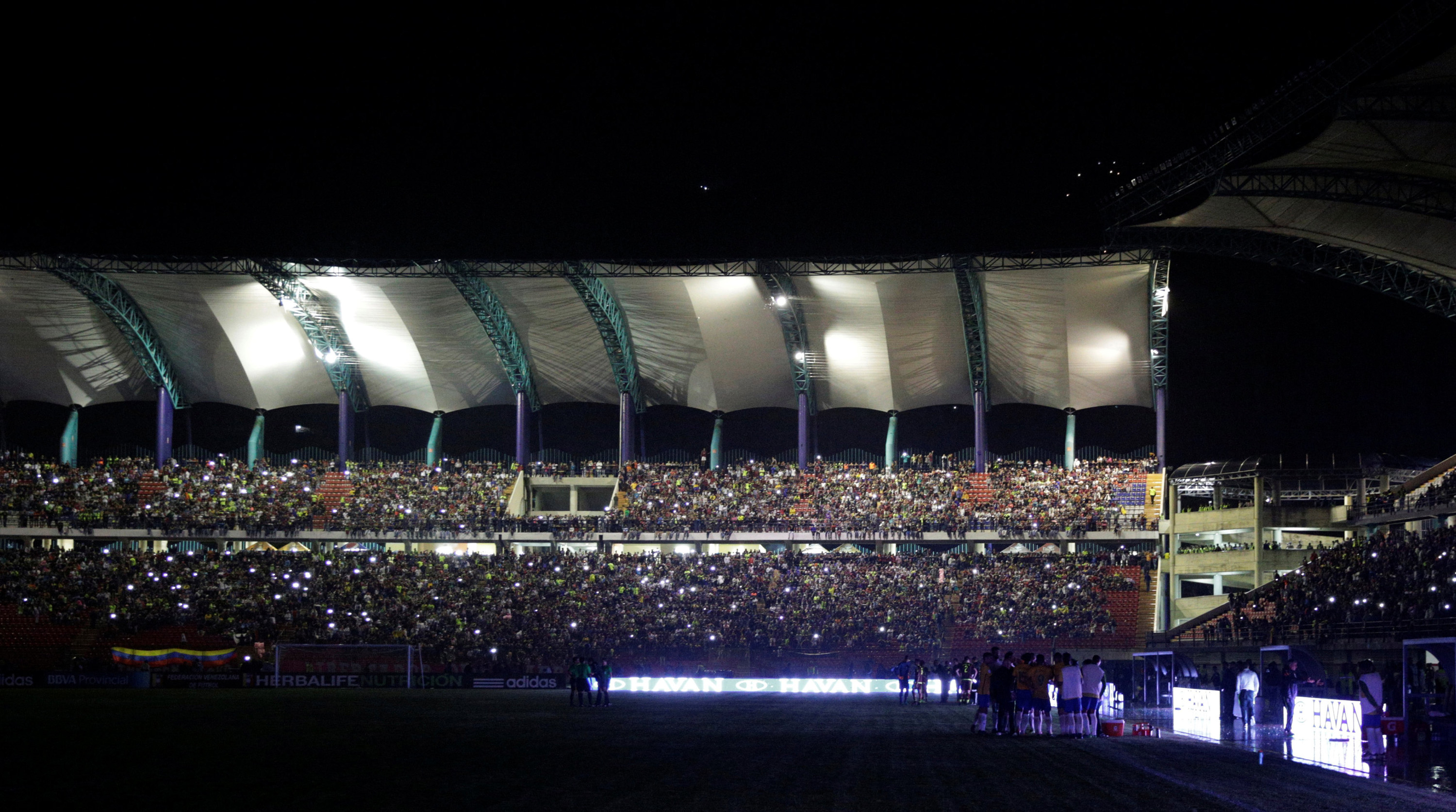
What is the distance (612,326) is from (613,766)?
4242 cm

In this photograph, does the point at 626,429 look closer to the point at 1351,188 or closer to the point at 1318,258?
the point at 1318,258

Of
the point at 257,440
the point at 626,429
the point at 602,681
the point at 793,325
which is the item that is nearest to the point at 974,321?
the point at 793,325

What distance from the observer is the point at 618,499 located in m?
61.1

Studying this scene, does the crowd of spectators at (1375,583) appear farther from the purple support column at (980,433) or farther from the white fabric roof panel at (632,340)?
the purple support column at (980,433)

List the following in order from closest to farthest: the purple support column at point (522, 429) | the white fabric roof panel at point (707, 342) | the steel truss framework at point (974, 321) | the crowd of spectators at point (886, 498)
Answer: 1. the steel truss framework at point (974, 321)
2. the crowd of spectators at point (886, 498)
3. the white fabric roof panel at point (707, 342)
4. the purple support column at point (522, 429)

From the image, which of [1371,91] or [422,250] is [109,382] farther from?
[1371,91]

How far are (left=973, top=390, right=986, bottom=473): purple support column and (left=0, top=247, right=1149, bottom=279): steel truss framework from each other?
346 inches

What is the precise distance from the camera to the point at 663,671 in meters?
49.2

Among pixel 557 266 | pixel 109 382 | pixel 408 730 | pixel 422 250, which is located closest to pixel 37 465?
pixel 109 382

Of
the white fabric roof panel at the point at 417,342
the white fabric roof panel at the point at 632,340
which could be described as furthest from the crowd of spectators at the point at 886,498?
the white fabric roof panel at the point at 417,342

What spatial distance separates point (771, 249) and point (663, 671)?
17749 mm

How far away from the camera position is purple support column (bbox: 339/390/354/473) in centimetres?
6250

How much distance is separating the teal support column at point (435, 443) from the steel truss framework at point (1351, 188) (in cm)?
3998

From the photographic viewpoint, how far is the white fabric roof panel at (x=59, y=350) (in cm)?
5747
